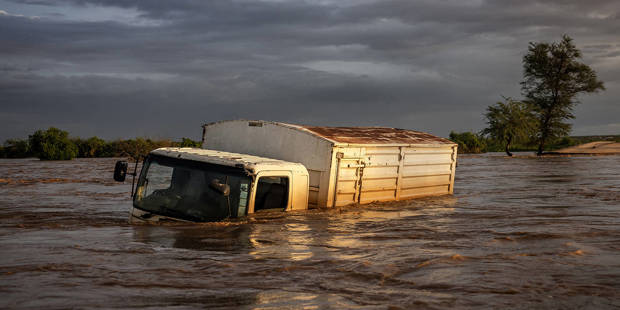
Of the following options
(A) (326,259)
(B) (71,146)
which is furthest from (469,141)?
(A) (326,259)

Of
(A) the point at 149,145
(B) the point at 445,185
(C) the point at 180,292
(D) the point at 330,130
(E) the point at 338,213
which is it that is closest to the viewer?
(C) the point at 180,292

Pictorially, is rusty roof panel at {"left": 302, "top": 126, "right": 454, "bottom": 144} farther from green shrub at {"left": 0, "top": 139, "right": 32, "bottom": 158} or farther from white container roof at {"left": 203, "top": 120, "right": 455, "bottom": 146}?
green shrub at {"left": 0, "top": 139, "right": 32, "bottom": 158}

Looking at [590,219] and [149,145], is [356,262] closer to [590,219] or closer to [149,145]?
[590,219]

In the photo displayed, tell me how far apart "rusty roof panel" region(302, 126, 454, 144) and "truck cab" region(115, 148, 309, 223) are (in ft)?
6.95

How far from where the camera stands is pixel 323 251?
7852 millimetres

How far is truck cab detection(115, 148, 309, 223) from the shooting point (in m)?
9.02

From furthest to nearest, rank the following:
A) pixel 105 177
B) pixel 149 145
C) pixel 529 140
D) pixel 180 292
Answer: pixel 529 140 < pixel 149 145 < pixel 105 177 < pixel 180 292

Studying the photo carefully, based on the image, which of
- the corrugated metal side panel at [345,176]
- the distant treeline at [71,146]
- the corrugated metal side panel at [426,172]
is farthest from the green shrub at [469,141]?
the corrugated metal side panel at [345,176]

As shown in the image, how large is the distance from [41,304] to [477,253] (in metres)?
5.28

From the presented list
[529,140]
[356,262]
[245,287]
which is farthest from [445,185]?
[529,140]

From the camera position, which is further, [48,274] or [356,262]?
[356,262]

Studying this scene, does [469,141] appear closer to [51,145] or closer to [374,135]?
[51,145]

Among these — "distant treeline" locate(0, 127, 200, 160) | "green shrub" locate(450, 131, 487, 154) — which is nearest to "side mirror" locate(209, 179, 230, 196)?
"distant treeline" locate(0, 127, 200, 160)

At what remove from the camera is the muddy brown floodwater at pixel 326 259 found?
530 centimetres
